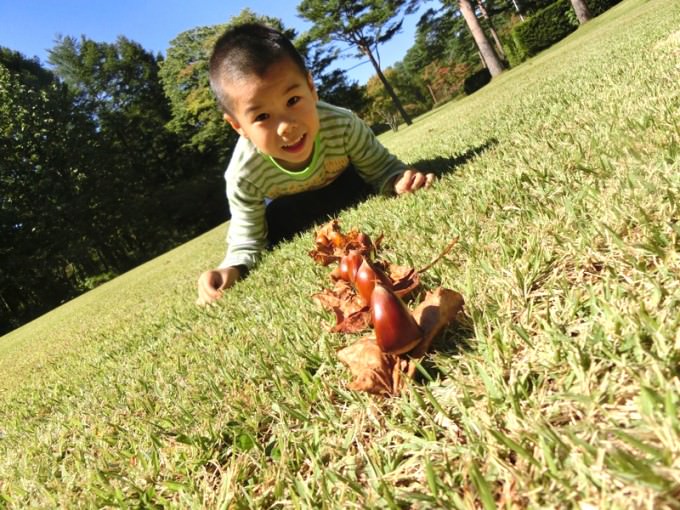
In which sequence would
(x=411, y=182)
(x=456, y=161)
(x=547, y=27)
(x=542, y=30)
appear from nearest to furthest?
1. (x=411, y=182)
2. (x=456, y=161)
3. (x=547, y=27)
4. (x=542, y=30)

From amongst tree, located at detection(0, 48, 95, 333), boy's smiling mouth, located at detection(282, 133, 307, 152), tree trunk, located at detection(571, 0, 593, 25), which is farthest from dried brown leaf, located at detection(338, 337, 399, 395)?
tree, located at detection(0, 48, 95, 333)

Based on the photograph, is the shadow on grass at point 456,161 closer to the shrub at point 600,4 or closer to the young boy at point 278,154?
the young boy at point 278,154

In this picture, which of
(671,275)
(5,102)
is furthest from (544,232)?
(5,102)

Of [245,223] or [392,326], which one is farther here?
[245,223]

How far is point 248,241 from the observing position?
12.0ft

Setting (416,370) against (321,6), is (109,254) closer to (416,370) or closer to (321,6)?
(321,6)

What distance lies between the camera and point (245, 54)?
263 cm

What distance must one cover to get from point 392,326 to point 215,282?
2.27 metres

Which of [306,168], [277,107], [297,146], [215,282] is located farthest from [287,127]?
[215,282]

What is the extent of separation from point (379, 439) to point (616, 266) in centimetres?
66

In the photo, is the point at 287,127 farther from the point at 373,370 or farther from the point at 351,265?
the point at 373,370

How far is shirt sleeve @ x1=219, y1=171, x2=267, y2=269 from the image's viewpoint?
137 inches

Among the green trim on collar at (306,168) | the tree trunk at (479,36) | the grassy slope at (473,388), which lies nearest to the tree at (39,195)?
the tree trunk at (479,36)

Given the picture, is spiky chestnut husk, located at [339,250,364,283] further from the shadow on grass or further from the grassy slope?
the shadow on grass
